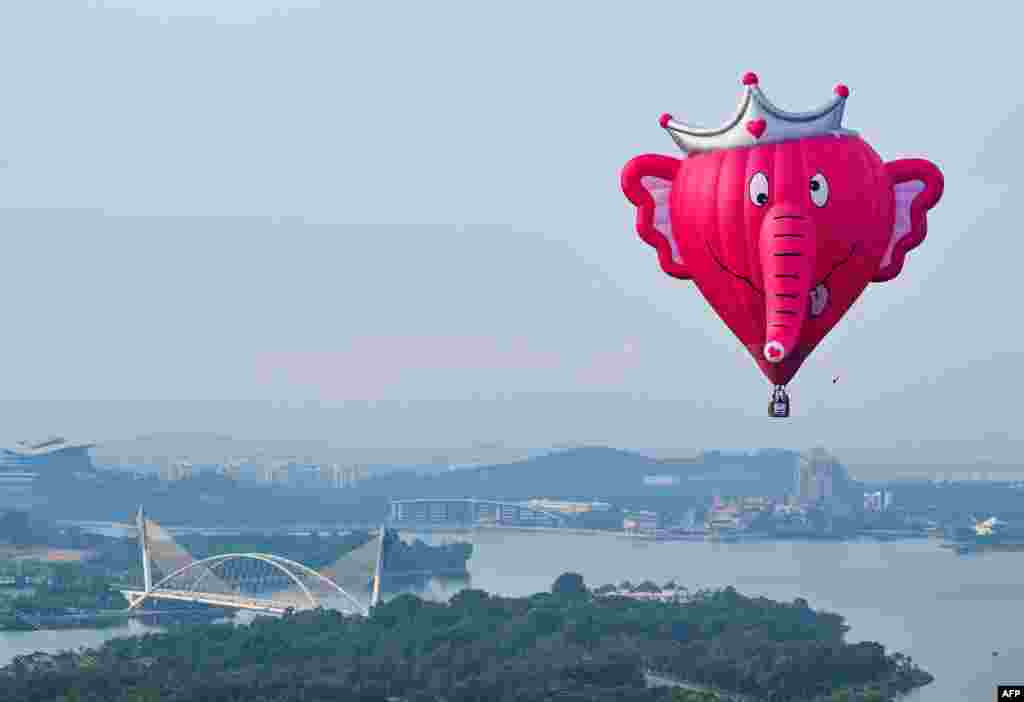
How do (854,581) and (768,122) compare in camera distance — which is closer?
(768,122)

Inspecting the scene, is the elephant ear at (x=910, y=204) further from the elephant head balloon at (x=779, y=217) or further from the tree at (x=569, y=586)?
the tree at (x=569, y=586)

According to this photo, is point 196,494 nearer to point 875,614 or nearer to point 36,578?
point 36,578

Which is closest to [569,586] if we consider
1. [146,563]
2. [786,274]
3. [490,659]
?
[490,659]

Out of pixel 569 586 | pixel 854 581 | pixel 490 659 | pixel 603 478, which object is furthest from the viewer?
pixel 603 478

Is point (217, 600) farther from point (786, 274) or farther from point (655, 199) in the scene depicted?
point (786, 274)

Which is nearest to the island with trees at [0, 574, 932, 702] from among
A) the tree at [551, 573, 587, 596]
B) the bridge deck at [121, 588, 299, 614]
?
the tree at [551, 573, 587, 596]

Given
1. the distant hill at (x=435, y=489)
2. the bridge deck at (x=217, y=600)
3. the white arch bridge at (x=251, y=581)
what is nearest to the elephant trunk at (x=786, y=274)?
the white arch bridge at (x=251, y=581)
